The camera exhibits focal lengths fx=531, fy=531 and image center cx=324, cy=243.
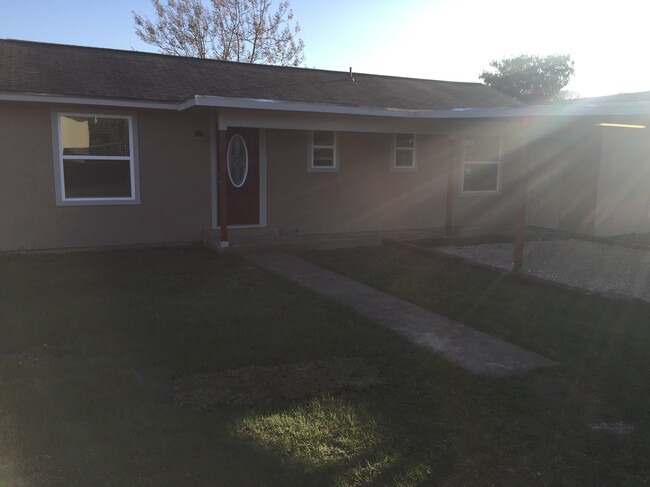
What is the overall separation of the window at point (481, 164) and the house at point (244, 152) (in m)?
0.04

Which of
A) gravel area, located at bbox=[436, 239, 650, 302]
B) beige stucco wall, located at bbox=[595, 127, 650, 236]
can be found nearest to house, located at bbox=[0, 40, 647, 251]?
beige stucco wall, located at bbox=[595, 127, 650, 236]

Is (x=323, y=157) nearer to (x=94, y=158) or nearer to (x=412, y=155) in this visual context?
(x=412, y=155)

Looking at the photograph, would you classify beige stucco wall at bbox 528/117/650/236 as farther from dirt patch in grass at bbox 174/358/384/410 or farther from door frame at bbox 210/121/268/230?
dirt patch in grass at bbox 174/358/384/410

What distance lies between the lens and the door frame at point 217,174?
1011 cm

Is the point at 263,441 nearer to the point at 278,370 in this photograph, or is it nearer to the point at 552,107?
the point at 278,370

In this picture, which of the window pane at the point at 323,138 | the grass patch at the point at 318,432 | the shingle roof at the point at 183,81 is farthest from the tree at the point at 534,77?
the grass patch at the point at 318,432

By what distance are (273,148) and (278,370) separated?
7.17 m

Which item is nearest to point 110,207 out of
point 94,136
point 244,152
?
point 94,136

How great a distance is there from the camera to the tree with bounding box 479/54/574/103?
133 feet

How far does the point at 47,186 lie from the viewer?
8867mm

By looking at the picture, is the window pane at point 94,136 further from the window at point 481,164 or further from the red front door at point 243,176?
the window at point 481,164

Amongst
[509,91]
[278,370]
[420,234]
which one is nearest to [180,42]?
[420,234]

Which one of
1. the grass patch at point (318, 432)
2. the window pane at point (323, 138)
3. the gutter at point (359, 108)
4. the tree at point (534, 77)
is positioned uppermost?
the tree at point (534, 77)

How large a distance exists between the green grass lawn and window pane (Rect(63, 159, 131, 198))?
9.27ft
